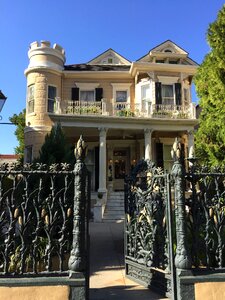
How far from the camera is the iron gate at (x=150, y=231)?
465cm

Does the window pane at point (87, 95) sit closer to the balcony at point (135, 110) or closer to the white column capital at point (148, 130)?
the balcony at point (135, 110)

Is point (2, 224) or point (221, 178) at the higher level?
point (221, 178)

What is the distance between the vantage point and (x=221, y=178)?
4.75m

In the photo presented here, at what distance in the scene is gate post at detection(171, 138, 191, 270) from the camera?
4199 mm

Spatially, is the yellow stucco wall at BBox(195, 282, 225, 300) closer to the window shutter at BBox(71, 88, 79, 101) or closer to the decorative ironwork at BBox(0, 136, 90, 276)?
the decorative ironwork at BBox(0, 136, 90, 276)

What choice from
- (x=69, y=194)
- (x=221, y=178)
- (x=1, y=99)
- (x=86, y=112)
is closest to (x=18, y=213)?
(x=69, y=194)

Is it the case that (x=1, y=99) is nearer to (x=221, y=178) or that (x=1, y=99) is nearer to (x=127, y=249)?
(x=127, y=249)

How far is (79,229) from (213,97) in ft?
16.2

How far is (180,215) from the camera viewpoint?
4.32 meters

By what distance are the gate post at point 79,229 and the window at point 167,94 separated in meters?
14.3

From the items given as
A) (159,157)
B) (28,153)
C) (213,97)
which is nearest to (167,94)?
(159,157)

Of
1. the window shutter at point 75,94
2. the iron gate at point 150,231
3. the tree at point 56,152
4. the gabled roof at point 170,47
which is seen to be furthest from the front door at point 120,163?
the iron gate at point 150,231

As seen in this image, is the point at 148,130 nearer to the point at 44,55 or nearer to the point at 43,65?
the point at 43,65

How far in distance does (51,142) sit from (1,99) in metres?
3.10
